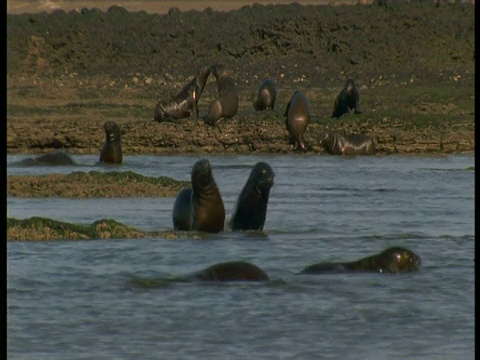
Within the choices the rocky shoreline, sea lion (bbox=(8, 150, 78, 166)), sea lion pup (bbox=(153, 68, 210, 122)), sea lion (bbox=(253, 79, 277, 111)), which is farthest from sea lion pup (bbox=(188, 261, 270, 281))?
sea lion (bbox=(253, 79, 277, 111))

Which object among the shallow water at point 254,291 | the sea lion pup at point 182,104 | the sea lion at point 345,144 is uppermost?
the sea lion pup at point 182,104

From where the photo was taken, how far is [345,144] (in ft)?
75.4

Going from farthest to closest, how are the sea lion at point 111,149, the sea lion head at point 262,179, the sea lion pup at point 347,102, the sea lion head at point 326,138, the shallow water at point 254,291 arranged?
the sea lion pup at point 347,102 < the sea lion head at point 326,138 < the sea lion at point 111,149 < the sea lion head at point 262,179 < the shallow water at point 254,291

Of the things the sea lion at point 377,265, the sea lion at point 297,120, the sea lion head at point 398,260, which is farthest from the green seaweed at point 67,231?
the sea lion at point 297,120

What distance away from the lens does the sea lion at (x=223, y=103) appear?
24078mm

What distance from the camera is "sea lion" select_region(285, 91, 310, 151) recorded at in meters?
A: 22.8

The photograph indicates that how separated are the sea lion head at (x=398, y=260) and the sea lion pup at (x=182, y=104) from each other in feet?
46.9

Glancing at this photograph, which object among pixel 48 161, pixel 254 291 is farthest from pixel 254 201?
pixel 48 161

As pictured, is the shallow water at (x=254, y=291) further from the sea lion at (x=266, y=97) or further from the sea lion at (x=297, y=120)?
the sea lion at (x=266, y=97)

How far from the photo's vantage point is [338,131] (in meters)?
24.0

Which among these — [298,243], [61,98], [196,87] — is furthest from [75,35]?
[298,243]

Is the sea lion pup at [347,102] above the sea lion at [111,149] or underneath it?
above

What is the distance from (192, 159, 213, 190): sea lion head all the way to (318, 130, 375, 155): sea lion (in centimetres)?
1031

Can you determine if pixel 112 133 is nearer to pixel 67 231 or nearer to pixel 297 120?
pixel 297 120
